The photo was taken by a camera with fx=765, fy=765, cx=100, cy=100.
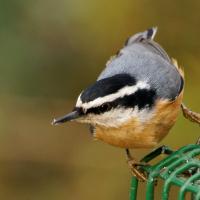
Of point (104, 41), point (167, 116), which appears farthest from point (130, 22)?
point (167, 116)

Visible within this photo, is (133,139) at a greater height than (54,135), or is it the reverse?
(54,135)

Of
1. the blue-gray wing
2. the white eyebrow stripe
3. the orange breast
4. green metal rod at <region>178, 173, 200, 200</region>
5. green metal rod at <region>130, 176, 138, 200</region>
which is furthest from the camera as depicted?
the blue-gray wing

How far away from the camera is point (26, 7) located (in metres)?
5.80

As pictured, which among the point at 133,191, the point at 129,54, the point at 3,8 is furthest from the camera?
the point at 3,8

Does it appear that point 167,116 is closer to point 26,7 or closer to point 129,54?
point 129,54

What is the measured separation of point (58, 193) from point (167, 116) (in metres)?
1.97

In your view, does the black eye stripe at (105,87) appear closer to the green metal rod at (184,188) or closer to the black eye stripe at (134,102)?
the black eye stripe at (134,102)

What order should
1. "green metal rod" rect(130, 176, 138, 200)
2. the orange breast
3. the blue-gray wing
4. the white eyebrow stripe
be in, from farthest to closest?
the blue-gray wing, the orange breast, the white eyebrow stripe, "green metal rod" rect(130, 176, 138, 200)

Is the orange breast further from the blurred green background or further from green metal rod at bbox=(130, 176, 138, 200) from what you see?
the blurred green background

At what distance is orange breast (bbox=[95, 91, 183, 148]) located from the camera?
12.9 ft

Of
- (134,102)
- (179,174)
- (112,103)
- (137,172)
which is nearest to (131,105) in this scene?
(134,102)

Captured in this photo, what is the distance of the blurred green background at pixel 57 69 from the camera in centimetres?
577

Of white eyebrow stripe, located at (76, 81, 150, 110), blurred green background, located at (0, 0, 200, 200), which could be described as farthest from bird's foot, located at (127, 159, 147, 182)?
blurred green background, located at (0, 0, 200, 200)

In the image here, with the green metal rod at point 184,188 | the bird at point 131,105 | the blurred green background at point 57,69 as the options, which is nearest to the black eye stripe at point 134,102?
the bird at point 131,105
